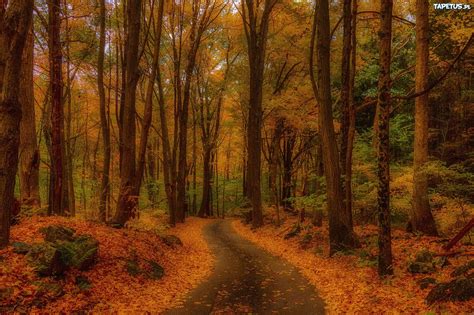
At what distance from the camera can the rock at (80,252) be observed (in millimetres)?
6840

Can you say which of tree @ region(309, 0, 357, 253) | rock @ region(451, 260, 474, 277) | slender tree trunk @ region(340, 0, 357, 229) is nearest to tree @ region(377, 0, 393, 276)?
rock @ region(451, 260, 474, 277)

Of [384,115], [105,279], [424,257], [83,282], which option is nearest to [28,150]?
[105,279]

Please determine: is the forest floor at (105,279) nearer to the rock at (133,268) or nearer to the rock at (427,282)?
the rock at (133,268)

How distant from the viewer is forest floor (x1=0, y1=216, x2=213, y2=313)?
5.74 meters

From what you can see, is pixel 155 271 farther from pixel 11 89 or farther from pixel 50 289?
pixel 11 89

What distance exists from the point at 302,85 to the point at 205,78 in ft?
40.6

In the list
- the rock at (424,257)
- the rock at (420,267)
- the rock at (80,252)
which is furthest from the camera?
the rock at (424,257)

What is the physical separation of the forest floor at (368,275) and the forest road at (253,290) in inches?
15.2

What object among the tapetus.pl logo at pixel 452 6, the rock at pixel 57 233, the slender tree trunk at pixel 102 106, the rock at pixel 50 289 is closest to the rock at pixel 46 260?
the rock at pixel 50 289

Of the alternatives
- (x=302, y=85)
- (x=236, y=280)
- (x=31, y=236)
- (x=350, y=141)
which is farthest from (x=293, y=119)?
(x=31, y=236)

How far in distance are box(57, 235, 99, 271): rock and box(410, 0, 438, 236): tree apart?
358 inches

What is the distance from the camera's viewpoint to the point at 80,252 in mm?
7230

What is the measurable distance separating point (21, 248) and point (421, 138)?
10.9 meters

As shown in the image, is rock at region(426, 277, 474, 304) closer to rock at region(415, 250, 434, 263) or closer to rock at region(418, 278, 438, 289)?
rock at region(418, 278, 438, 289)
